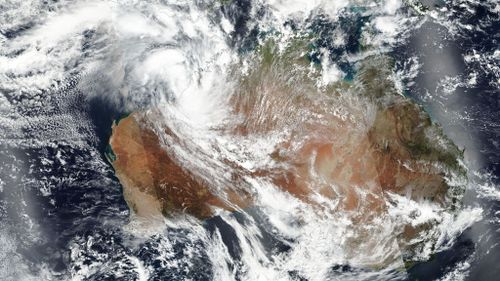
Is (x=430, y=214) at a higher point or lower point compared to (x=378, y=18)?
lower

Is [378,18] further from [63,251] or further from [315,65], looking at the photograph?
[63,251]

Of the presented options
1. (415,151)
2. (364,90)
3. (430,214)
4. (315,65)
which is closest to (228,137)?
(315,65)

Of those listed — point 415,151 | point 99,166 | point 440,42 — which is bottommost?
point 99,166

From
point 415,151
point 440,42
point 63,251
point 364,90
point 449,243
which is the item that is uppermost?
point 440,42

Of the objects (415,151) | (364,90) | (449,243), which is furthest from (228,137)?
(449,243)

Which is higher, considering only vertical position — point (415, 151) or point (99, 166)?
point (415, 151)

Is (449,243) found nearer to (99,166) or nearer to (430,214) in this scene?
(430,214)

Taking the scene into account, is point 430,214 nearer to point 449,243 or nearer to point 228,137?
point 449,243
